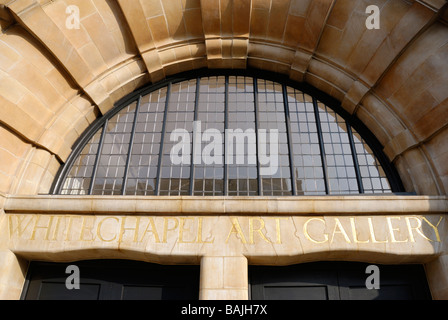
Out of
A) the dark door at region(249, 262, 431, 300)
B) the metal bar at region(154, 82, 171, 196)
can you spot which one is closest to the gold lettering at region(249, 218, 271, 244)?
the dark door at region(249, 262, 431, 300)

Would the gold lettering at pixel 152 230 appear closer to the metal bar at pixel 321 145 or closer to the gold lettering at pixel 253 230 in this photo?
the gold lettering at pixel 253 230

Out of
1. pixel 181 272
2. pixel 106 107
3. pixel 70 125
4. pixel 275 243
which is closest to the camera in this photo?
pixel 275 243

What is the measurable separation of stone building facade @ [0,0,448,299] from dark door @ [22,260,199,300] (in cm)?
35

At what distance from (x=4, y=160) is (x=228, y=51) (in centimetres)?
639

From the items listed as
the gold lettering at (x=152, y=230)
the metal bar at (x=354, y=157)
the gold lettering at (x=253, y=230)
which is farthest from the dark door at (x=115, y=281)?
the metal bar at (x=354, y=157)

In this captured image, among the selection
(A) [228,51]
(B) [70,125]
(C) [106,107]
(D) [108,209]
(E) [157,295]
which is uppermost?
(A) [228,51]

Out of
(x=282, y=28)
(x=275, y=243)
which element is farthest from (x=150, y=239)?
(x=282, y=28)

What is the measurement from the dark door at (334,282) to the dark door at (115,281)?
5.05 ft

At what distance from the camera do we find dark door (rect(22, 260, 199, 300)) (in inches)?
236

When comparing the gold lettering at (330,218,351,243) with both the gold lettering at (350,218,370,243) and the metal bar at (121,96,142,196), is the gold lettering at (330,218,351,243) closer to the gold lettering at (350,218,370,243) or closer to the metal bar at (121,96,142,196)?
the gold lettering at (350,218,370,243)

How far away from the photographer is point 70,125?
24.1 feet

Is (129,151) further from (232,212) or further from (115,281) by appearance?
(232,212)

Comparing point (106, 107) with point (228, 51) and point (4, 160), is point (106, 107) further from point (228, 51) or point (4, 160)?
point (228, 51)

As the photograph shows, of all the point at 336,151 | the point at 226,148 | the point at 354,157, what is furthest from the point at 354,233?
the point at 226,148
